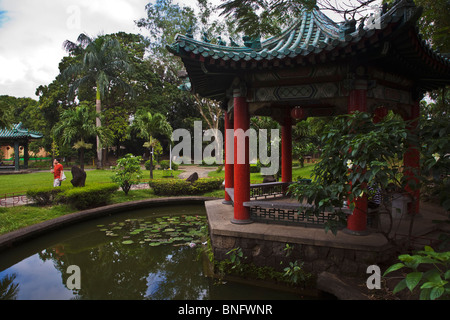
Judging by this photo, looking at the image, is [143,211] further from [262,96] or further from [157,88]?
[157,88]

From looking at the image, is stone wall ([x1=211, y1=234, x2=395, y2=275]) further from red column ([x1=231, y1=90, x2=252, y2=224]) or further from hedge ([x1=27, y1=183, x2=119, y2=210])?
hedge ([x1=27, y1=183, x2=119, y2=210])

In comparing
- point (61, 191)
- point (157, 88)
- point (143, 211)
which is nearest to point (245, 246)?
point (143, 211)

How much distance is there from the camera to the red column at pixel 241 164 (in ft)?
17.8

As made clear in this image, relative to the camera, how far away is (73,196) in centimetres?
951

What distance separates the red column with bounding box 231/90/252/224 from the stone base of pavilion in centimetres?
27

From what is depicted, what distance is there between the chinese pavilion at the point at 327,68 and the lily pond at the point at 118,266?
4.88 ft

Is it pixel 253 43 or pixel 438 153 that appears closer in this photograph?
pixel 438 153

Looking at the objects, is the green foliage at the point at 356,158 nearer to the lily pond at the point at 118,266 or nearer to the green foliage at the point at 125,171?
the lily pond at the point at 118,266

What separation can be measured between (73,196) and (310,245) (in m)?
8.27

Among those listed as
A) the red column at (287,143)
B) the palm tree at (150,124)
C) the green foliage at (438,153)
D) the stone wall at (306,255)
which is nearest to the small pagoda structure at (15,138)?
the palm tree at (150,124)

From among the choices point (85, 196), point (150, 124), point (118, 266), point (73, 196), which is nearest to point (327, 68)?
point (118, 266)

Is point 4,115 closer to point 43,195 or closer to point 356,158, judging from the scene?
point 43,195

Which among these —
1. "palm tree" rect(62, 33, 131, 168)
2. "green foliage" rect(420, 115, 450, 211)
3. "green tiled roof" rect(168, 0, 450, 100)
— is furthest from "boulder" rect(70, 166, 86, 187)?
"palm tree" rect(62, 33, 131, 168)
